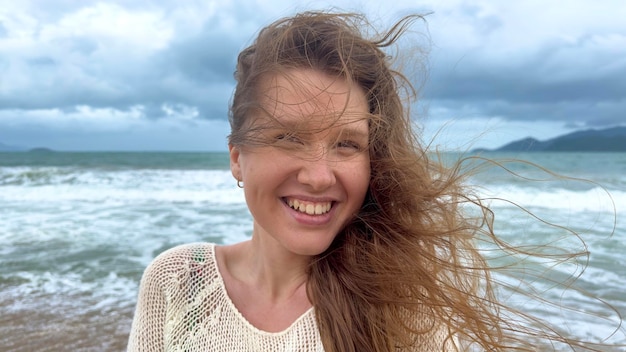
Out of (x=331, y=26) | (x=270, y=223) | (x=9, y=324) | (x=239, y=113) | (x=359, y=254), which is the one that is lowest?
(x=9, y=324)

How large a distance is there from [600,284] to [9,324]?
20.4ft

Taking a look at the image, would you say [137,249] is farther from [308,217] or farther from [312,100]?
[312,100]

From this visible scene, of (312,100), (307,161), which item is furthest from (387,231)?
(312,100)

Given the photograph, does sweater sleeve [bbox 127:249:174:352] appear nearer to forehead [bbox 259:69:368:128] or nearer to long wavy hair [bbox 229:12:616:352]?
long wavy hair [bbox 229:12:616:352]

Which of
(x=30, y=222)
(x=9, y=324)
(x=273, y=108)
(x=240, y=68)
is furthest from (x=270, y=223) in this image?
(x=30, y=222)

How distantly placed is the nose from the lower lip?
0.11 m

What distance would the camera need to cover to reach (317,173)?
1.52m

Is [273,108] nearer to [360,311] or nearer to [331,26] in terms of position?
[331,26]

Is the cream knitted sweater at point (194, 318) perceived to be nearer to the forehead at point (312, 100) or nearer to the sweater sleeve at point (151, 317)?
the sweater sleeve at point (151, 317)

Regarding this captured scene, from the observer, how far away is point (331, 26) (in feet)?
5.65

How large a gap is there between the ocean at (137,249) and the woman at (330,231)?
31cm

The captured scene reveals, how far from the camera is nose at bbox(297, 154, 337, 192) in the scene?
4.99ft

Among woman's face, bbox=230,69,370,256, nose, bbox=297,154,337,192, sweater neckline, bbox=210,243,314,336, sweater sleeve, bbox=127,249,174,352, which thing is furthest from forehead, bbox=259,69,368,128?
sweater sleeve, bbox=127,249,174,352

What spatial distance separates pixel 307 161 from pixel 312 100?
200mm
